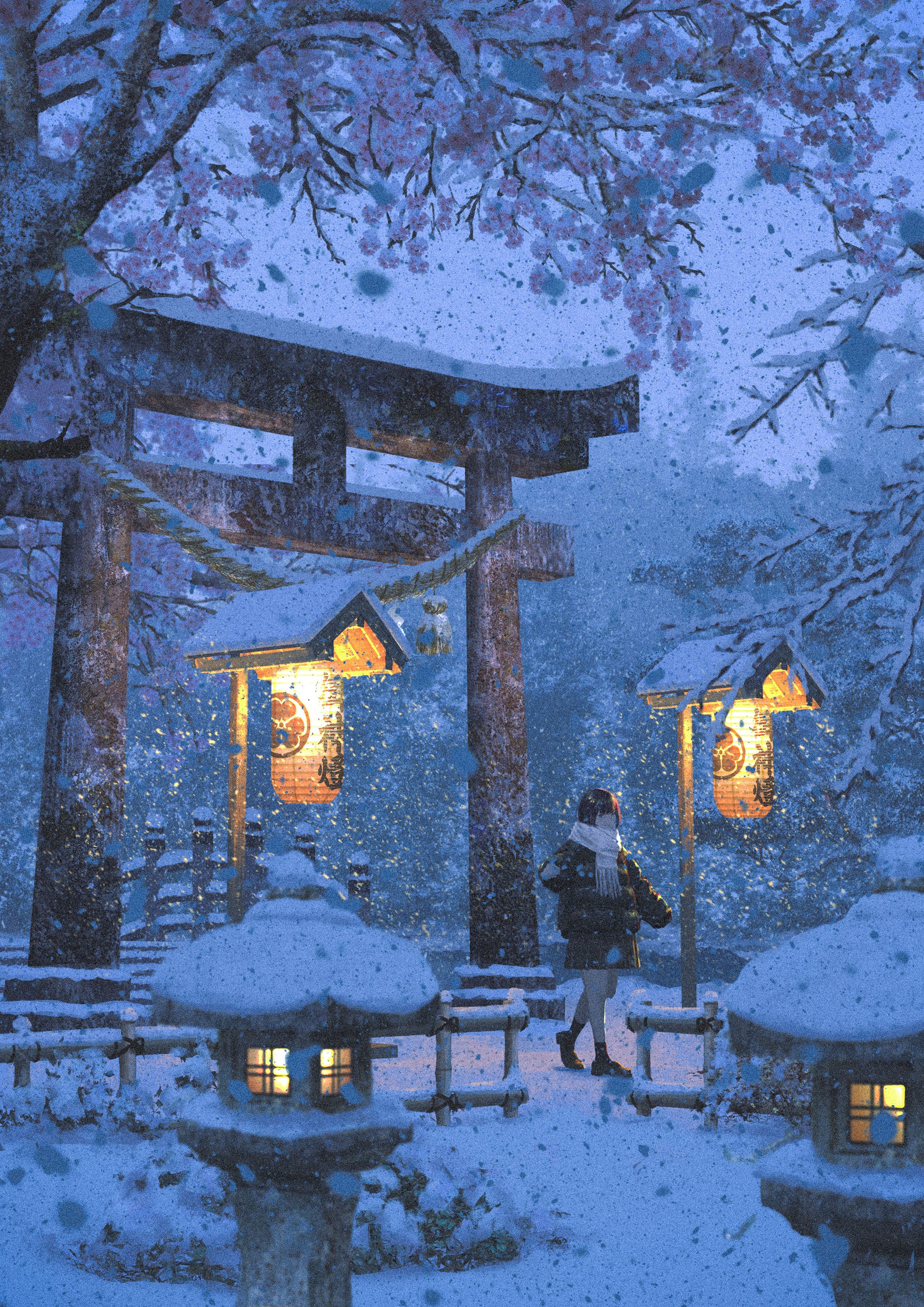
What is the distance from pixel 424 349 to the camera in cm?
1162

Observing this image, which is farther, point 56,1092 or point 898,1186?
point 56,1092

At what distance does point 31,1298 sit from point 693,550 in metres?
20.9

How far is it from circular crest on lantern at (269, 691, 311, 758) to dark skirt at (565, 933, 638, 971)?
224cm

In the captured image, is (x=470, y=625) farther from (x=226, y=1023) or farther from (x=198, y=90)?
(x=226, y=1023)

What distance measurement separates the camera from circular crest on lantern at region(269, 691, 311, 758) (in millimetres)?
7727

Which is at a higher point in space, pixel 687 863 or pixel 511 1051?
pixel 687 863

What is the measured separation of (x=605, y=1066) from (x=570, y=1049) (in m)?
0.43

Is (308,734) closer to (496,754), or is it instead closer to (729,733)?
(729,733)

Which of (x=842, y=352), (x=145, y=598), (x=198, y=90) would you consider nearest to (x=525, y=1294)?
(x=842, y=352)

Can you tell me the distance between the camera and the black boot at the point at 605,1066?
328 inches

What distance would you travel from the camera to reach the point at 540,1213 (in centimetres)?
568

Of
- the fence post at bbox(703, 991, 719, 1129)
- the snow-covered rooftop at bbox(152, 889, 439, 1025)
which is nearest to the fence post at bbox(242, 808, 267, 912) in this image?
the fence post at bbox(703, 991, 719, 1129)

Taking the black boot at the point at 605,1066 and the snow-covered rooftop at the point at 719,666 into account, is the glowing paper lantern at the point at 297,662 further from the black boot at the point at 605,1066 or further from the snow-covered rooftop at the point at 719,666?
the black boot at the point at 605,1066

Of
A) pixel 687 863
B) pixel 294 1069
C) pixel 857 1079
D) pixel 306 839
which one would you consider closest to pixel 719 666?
pixel 857 1079
